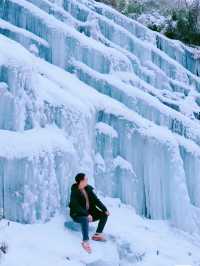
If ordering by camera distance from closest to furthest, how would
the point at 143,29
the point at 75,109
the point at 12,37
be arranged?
1. the point at 75,109
2. the point at 12,37
3. the point at 143,29

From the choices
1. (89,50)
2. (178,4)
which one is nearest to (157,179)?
(89,50)

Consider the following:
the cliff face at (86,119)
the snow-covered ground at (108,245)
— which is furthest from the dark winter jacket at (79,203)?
the cliff face at (86,119)

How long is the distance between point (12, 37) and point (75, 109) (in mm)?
3173

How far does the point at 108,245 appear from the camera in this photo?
8727mm

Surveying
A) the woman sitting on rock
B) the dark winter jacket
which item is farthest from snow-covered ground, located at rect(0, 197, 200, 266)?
the dark winter jacket

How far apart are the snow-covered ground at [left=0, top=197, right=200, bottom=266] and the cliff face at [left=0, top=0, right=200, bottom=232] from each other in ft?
1.34

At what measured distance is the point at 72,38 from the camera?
14.0 metres

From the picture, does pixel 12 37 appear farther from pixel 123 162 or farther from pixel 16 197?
pixel 16 197

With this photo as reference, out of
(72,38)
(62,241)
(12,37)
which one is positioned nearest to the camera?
(62,241)

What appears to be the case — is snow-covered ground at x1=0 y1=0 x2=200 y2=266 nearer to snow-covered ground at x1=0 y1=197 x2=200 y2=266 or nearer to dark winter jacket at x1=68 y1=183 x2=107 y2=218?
snow-covered ground at x1=0 y1=197 x2=200 y2=266

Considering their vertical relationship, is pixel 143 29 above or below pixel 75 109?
below

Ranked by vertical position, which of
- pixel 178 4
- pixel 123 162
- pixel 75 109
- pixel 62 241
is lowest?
pixel 178 4

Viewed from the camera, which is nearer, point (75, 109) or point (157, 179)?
point (75, 109)

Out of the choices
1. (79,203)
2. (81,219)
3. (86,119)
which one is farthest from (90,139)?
(81,219)
